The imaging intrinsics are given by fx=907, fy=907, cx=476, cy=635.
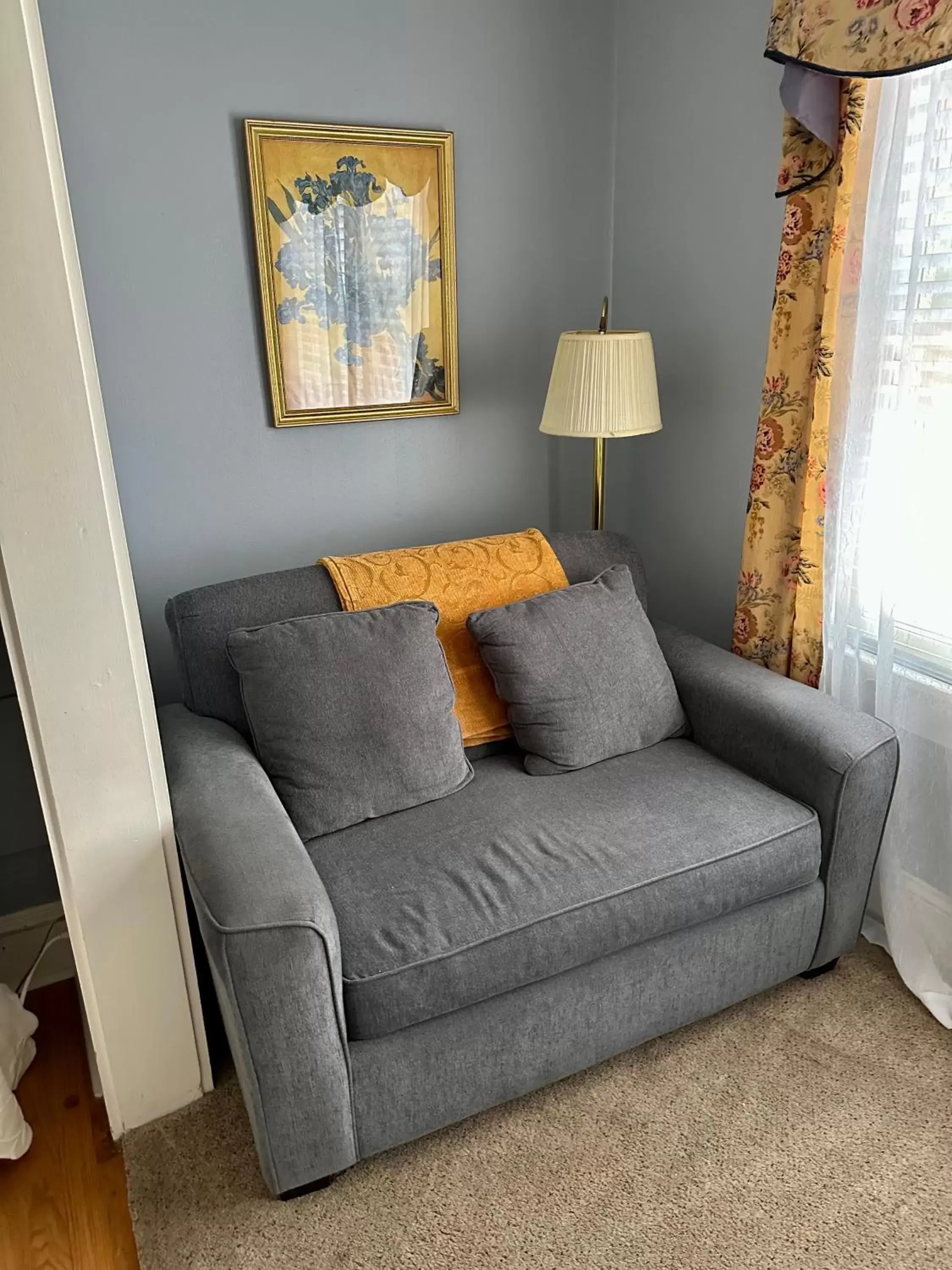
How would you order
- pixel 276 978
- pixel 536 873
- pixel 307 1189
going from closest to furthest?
1. pixel 276 978
2. pixel 307 1189
3. pixel 536 873

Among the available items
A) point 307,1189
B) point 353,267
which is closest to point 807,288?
point 353,267

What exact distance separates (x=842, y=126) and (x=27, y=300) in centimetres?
157

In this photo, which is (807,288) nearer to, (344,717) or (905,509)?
(905,509)

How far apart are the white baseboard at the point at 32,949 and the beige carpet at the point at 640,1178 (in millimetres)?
590

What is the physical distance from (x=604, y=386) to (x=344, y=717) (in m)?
1.01

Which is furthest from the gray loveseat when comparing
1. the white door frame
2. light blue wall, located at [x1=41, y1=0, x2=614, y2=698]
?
light blue wall, located at [x1=41, y1=0, x2=614, y2=698]

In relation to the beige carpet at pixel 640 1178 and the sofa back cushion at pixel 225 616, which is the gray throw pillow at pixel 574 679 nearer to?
the sofa back cushion at pixel 225 616

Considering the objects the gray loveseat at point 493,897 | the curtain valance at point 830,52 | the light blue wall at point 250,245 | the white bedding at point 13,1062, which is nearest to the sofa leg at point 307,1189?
the gray loveseat at point 493,897

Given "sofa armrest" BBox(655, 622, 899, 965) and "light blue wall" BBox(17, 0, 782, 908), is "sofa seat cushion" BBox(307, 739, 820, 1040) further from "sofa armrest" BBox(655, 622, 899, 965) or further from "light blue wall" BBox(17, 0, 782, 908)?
"light blue wall" BBox(17, 0, 782, 908)

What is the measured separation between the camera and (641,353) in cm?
219

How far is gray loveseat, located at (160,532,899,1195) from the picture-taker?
1.39 m

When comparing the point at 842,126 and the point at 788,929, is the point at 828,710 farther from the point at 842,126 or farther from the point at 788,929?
the point at 842,126

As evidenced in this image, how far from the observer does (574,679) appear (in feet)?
6.53

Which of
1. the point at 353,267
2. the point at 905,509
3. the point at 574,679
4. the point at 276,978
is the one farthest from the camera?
the point at 353,267
